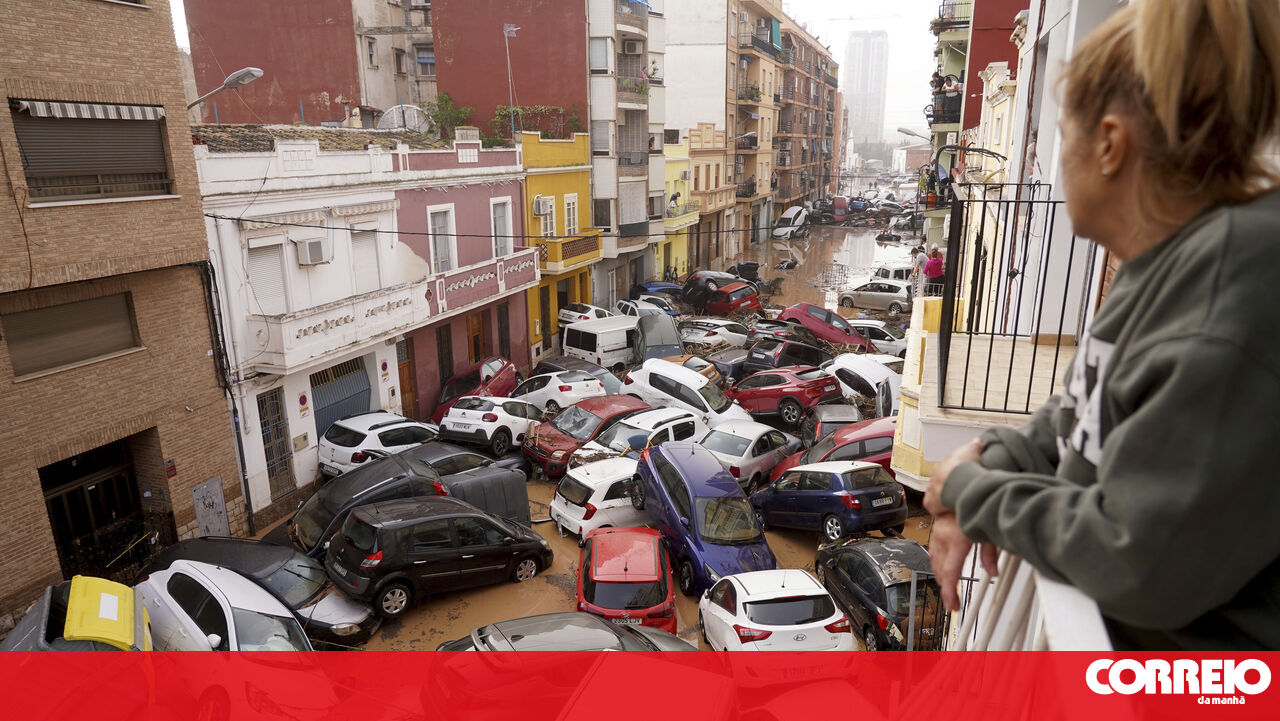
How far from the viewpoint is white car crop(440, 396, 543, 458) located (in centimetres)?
1652

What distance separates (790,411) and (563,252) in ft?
35.1

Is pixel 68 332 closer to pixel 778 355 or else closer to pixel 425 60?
pixel 778 355

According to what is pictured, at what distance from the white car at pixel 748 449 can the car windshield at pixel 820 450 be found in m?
1.09

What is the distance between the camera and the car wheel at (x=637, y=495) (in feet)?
43.1

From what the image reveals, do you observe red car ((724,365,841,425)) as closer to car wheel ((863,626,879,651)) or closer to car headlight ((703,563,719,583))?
car headlight ((703,563,719,583))

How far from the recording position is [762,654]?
28.6ft

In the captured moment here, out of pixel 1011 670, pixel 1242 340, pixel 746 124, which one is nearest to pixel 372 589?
pixel 1011 670

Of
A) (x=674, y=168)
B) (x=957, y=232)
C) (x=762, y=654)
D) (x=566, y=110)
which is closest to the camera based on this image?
(x=957, y=232)

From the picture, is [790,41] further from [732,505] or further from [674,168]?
[732,505]

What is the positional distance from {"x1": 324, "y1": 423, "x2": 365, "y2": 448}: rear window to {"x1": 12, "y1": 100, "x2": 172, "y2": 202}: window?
5657 mm

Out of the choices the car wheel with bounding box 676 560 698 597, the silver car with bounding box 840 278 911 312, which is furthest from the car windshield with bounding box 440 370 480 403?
the silver car with bounding box 840 278 911 312

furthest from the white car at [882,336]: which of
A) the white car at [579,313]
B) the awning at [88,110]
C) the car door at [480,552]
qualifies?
the awning at [88,110]

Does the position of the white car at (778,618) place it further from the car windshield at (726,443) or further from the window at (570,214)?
the window at (570,214)

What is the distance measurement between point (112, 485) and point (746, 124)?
43288mm
